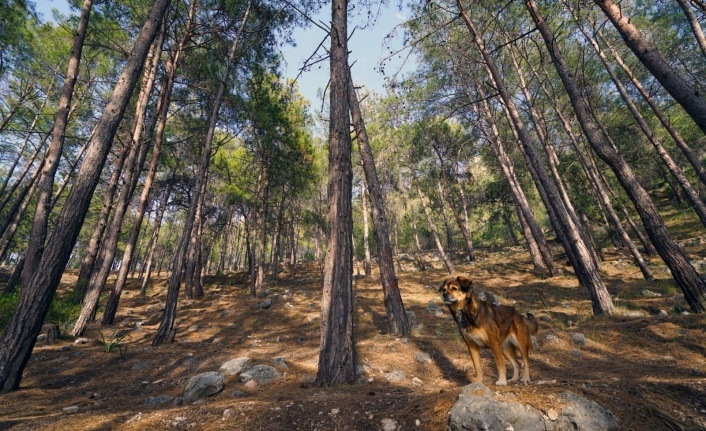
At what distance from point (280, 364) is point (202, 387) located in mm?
1305

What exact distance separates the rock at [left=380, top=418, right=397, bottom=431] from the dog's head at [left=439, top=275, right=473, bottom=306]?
3.91ft

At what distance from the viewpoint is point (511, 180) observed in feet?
48.2

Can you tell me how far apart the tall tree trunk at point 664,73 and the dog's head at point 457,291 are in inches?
201

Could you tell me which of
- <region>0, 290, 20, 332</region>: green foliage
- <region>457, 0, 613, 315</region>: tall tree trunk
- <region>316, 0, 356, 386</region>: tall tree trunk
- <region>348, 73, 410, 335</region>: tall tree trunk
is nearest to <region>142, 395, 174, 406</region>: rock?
<region>316, 0, 356, 386</region>: tall tree trunk

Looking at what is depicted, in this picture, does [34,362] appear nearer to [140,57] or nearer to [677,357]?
[140,57]

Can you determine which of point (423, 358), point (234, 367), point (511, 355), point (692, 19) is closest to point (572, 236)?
point (423, 358)

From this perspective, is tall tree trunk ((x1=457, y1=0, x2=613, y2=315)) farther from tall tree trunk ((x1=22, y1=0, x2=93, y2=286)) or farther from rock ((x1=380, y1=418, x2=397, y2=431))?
tall tree trunk ((x1=22, y1=0, x2=93, y2=286))

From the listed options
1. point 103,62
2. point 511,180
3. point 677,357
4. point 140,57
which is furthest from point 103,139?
point 511,180

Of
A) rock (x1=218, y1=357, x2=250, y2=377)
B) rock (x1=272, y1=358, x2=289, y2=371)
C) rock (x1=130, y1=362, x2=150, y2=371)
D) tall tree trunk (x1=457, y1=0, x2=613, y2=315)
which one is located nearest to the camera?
rock (x1=218, y1=357, x2=250, y2=377)

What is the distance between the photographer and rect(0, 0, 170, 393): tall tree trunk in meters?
4.36

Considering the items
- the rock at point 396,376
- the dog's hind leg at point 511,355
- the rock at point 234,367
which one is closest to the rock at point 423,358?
the rock at point 396,376

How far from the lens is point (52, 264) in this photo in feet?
15.1

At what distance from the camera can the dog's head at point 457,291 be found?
2988 mm

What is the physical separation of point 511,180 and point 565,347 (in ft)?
35.2
